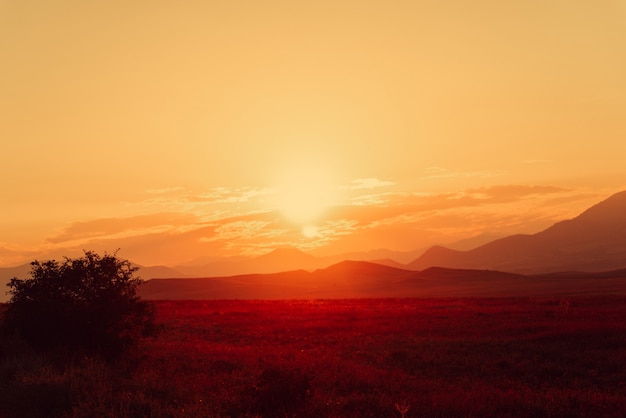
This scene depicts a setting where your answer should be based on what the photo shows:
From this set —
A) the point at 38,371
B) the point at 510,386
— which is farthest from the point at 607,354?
the point at 38,371

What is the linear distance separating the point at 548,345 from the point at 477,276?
124351 mm

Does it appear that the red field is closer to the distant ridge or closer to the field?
the field

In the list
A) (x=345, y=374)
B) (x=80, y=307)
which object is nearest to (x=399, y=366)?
(x=345, y=374)

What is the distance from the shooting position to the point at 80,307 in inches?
693

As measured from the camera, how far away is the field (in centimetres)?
1161

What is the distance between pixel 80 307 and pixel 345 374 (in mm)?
9116

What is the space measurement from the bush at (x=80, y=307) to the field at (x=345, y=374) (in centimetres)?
85

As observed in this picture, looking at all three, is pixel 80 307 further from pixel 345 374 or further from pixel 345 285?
pixel 345 285

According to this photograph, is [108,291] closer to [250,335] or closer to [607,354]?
[250,335]

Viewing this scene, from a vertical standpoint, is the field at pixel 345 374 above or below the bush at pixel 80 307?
below

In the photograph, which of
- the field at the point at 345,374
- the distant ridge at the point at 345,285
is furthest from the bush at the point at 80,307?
the distant ridge at the point at 345,285

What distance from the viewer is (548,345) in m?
20.9

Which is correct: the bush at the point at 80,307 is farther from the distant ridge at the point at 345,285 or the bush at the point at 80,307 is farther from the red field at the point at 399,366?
the distant ridge at the point at 345,285

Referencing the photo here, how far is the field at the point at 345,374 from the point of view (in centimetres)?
1161
